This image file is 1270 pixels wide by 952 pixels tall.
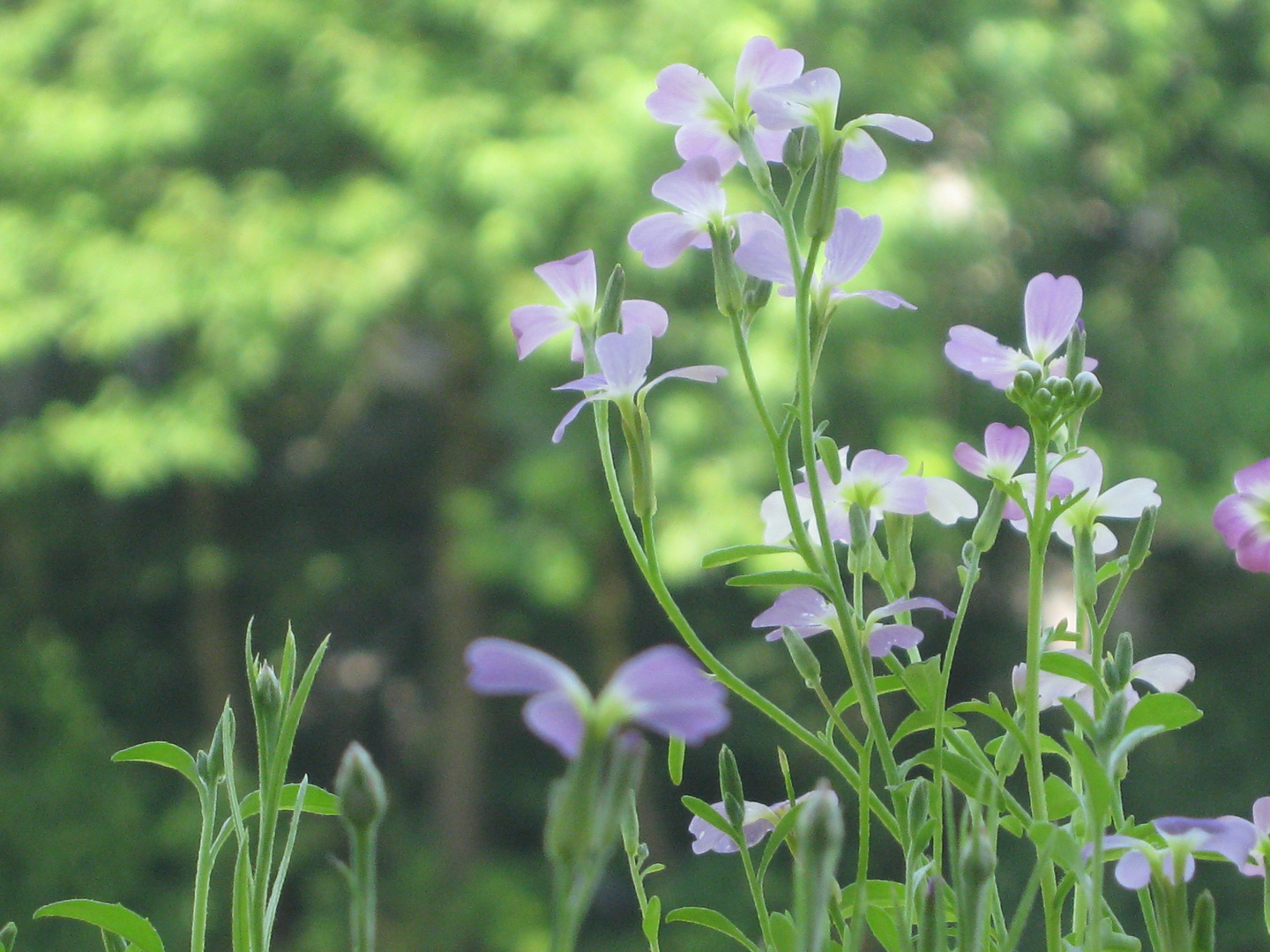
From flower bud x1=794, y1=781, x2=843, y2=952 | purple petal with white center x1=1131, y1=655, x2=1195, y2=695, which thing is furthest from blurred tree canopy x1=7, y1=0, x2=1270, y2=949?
flower bud x1=794, y1=781, x2=843, y2=952

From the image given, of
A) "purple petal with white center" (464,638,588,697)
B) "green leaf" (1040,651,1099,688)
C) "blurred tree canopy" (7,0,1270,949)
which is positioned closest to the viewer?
"purple petal with white center" (464,638,588,697)

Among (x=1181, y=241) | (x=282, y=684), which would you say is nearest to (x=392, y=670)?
(x=1181, y=241)

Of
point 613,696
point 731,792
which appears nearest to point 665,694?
point 613,696

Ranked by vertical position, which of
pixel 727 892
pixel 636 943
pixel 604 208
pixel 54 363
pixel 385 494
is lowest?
pixel 636 943

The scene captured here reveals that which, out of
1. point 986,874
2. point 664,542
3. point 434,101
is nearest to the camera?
point 986,874

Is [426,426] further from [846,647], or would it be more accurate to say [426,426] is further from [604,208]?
[846,647]

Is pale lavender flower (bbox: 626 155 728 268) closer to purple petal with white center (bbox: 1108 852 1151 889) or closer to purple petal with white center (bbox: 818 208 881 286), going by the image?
purple petal with white center (bbox: 818 208 881 286)
